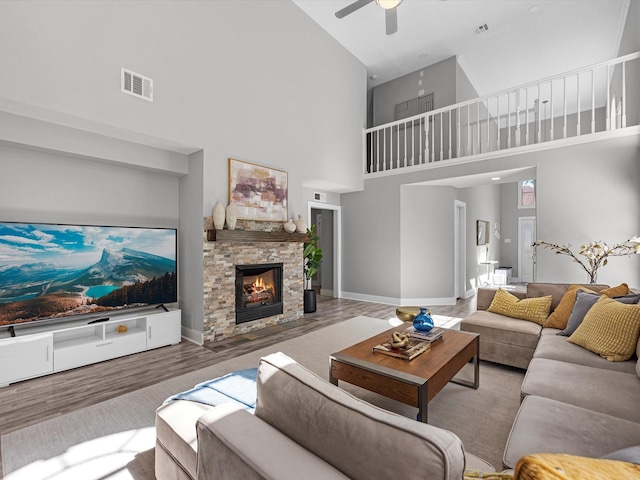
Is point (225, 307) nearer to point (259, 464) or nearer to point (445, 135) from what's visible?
point (259, 464)

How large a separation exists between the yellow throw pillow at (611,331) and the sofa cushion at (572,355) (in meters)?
0.05

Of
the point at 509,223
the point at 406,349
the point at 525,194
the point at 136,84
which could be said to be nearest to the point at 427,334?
the point at 406,349

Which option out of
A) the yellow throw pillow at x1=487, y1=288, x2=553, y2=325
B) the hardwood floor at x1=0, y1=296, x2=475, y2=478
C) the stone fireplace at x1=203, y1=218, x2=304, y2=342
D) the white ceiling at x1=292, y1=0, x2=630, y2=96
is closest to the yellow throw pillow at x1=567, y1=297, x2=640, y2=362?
the yellow throw pillow at x1=487, y1=288, x2=553, y2=325

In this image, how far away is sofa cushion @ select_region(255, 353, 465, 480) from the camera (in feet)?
2.43

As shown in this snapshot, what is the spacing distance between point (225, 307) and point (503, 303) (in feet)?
11.1

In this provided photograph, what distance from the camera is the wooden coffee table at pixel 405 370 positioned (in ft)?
6.48

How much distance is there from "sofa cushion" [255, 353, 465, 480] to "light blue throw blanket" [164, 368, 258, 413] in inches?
21.0

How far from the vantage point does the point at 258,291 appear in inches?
192

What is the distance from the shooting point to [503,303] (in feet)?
12.1

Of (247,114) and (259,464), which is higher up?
(247,114)

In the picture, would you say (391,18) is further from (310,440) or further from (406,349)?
(310,440)

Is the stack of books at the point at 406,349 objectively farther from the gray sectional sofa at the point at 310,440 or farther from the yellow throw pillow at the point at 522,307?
the yellow throw pillow at the point at 522,307

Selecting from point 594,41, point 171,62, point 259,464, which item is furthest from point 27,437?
point 594,41

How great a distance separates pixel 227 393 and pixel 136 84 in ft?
10.9
